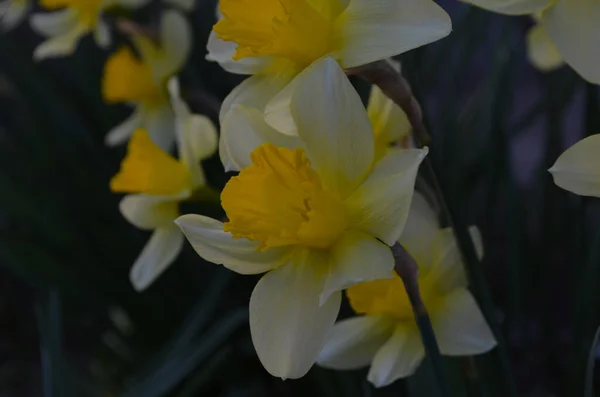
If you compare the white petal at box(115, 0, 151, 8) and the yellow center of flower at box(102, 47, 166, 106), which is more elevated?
the white petal at box(115, 0, 151, 8)

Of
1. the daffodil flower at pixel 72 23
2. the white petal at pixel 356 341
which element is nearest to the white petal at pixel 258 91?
the white petal at pixel 356 341

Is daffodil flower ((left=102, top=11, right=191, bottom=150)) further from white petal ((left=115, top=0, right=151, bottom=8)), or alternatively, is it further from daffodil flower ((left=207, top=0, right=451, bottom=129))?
daffodil flower ((left=207, top=0, right=451, bottom=129))

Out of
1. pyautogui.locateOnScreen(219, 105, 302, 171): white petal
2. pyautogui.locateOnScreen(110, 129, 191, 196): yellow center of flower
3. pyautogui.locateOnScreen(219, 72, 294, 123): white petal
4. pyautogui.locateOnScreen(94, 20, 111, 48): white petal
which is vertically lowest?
pyautogui.locateOnScreen(94, 20, 111, 48): white petal

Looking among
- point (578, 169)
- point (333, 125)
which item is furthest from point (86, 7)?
point (578, 169)

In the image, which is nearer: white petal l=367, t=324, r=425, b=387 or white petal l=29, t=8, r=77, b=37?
white petal l=367, t=324, r=425, b=387

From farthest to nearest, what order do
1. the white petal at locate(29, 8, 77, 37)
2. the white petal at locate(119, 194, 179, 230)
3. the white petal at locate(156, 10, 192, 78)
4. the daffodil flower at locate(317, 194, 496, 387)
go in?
the white petal at locate(29, 8, 77, 37), the white petal at locate(156, 10, 192, 78), the white petal at locate(119, 194, 179, 230), the daffodil flower at locate(317, 194, 496, 387)

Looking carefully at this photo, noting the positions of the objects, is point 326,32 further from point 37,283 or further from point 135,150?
point 37,283

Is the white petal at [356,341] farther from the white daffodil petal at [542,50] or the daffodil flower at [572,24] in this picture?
the white daffodil petal at [542,50]

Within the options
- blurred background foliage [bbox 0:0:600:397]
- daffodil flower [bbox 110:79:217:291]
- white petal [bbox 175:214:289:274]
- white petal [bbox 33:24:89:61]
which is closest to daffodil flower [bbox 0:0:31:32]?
blurred background foliage [bbox 0:0:600:397]
